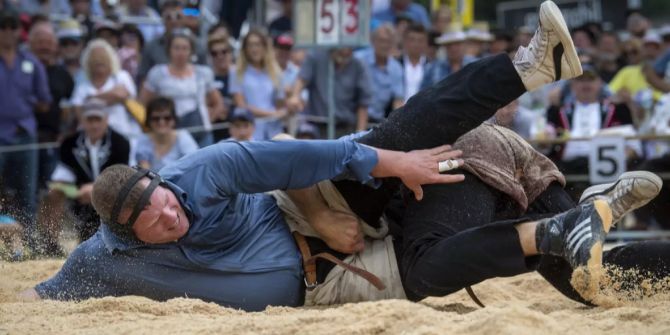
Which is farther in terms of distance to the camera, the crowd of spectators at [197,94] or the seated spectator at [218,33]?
the seated spectator at [218,33]

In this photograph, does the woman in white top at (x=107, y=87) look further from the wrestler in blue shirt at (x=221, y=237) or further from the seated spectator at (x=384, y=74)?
the wrestler in blue shirt at (x=221, y=237)

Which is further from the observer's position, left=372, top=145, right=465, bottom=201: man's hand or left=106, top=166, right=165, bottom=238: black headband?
left=372, top=145, right=465, bottom=201: man's hand

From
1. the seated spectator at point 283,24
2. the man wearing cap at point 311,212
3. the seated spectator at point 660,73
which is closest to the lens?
the man wearing cap at point 311,212

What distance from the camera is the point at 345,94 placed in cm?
936

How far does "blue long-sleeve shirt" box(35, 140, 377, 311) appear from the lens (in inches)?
165

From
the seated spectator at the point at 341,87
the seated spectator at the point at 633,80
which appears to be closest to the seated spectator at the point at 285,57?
the seated spectator at the point at 341,87

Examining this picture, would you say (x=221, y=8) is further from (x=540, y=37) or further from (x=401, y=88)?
(x=540, y=37)

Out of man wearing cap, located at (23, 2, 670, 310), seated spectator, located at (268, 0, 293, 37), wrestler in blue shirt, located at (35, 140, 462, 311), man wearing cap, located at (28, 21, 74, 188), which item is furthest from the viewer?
seated spectator, located at (268, 0, 293, 37)

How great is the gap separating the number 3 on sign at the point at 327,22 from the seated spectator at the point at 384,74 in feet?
3.20

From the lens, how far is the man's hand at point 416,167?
4.20 m

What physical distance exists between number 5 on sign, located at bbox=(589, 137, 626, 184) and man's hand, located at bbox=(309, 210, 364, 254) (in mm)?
4363

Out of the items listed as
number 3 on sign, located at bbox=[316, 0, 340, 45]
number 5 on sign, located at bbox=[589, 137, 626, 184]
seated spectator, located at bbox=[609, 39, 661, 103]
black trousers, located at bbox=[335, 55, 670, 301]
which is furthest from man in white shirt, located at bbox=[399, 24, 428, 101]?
black trousers, located at bbox=[335, 55, 670, 301]

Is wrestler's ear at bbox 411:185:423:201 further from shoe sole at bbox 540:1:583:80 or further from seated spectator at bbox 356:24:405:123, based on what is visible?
seated spectator at bbox 356:24:405:123

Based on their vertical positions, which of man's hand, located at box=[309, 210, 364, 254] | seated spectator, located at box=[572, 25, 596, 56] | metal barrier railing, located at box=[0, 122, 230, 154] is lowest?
metal barrier railing, located at box=[0, 122, 230, 154]
